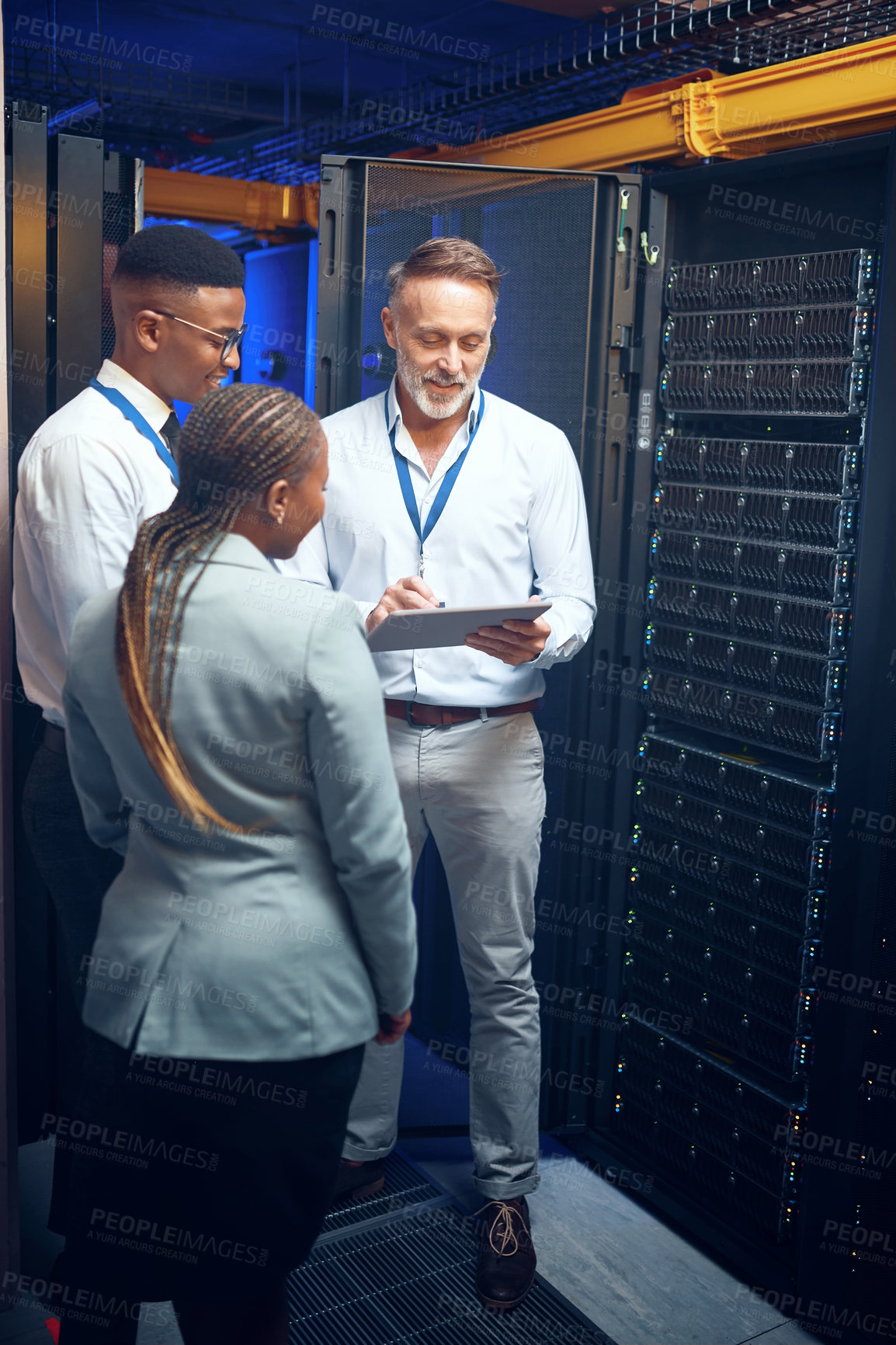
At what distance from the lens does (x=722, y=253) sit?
252cm

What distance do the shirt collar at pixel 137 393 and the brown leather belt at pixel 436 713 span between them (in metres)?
0.77

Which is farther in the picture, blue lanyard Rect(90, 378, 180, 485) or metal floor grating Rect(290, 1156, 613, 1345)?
metal floor grating Rect(290, 1156, 613, 1345)

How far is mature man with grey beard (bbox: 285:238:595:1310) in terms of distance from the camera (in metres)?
2.35

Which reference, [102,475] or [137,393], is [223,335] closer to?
[137,393]

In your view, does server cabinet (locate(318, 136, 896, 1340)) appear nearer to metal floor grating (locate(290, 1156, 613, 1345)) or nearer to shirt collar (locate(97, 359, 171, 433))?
metal floor grating (locate(290, 1156, 613, 1345))

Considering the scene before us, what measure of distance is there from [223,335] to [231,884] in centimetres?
119

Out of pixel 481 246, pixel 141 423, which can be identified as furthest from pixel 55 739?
pixel 481 246

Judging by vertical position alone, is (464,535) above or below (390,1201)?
above

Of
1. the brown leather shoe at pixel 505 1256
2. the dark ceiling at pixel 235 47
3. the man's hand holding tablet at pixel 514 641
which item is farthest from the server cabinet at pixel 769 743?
the dark ceiling at pixel 235 47

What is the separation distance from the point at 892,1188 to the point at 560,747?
3.88 feet

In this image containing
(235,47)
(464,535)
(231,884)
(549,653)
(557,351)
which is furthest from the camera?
(235,47)

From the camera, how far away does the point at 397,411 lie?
96.2 inches

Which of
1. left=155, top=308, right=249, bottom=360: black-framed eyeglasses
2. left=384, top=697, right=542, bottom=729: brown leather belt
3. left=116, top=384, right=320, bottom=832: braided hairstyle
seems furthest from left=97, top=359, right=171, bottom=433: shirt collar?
left=384, top=697, right=542, bottom=729: brown leather belt

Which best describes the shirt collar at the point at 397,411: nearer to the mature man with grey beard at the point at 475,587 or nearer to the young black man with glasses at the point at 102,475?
the mature man with grey beard at the point at 475,587
